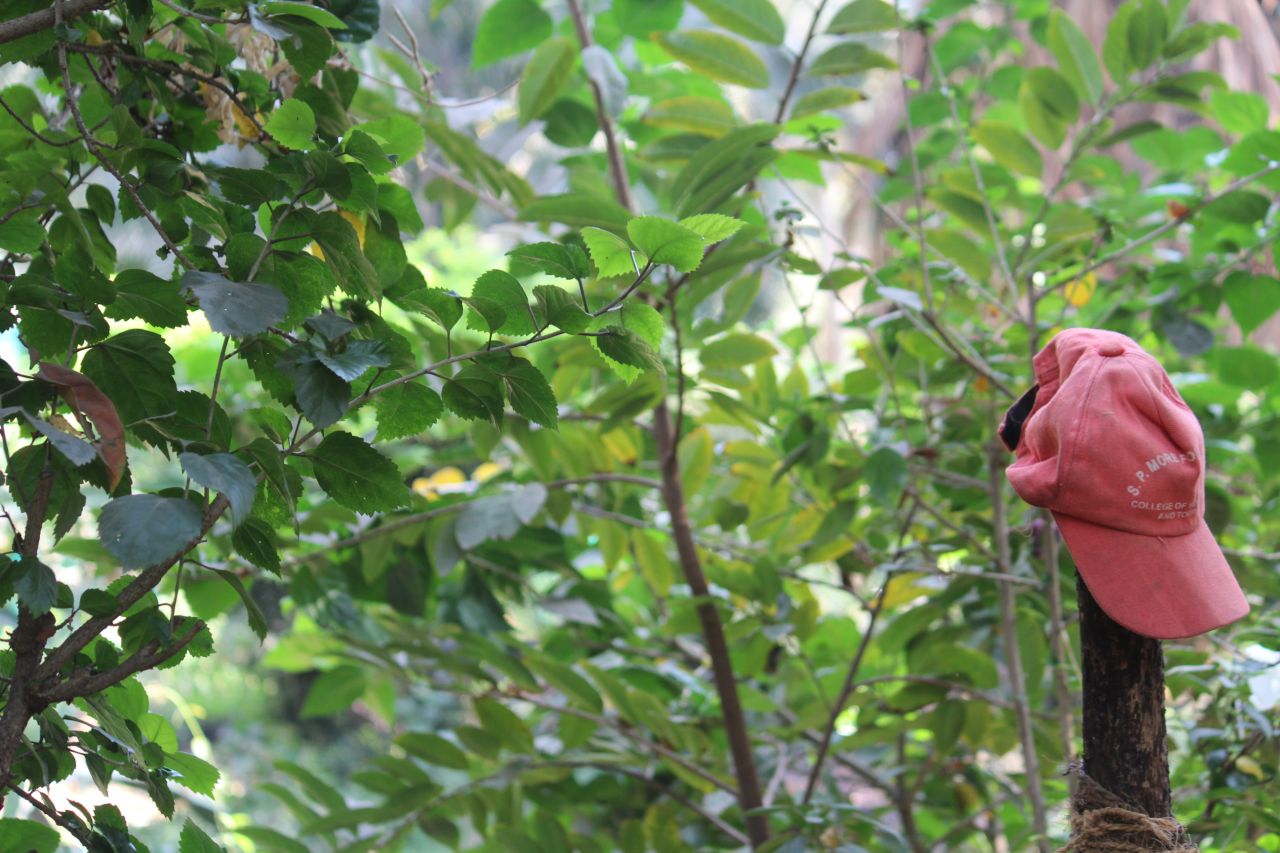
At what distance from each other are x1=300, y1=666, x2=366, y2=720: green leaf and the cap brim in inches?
40.3

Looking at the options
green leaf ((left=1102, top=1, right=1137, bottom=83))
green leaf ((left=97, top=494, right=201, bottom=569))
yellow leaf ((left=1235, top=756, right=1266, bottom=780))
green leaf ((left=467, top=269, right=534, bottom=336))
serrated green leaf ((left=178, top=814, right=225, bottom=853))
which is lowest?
yellow leaf ((left=1235, top=756, right=1266, bottom=780))

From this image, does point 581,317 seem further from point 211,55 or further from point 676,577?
point 676,577

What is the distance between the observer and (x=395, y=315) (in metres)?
1.70

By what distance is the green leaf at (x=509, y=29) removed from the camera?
129cm

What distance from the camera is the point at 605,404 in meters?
1.21

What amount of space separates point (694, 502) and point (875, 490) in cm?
70

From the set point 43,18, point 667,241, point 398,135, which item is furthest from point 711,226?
point 43,18

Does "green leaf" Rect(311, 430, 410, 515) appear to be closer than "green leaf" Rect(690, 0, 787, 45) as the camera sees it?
Yes

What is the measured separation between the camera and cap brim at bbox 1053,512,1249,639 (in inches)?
24.5

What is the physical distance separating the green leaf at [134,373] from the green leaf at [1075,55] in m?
0.98

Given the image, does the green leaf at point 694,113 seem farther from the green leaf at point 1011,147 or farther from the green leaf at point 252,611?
the green leaf at point 252,611

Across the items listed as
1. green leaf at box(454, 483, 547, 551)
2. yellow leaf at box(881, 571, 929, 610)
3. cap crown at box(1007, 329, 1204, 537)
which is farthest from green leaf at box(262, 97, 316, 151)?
yellow leaf at box(881, 571, 929, 610)

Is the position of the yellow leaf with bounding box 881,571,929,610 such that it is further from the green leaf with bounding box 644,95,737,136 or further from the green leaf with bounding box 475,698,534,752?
the green leaf with bounding box 644,95,737,136

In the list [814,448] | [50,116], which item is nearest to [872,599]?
[814,448]
